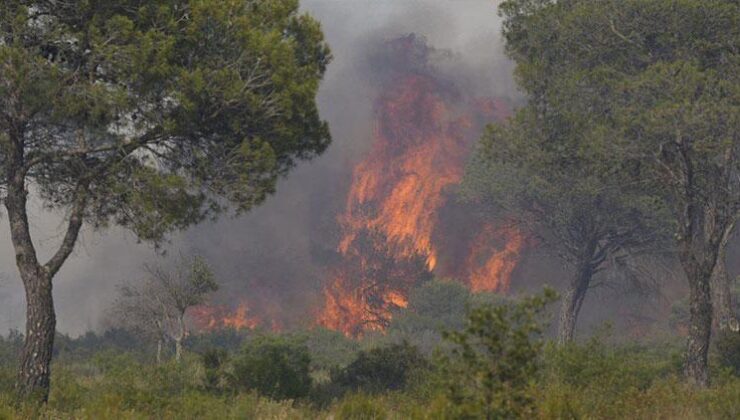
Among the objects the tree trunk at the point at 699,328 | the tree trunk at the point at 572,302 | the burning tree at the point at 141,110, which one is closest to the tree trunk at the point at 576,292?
the tree trunk at the point at 572,302

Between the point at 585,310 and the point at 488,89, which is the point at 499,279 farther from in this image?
the point at 488,89

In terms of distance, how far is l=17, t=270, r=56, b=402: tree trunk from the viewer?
49.1 feet

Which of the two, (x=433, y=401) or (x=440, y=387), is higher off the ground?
(x=440, y=387)

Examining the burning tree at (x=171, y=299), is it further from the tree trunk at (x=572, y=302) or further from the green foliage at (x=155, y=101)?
the tree trunk at (x=572, y=302)

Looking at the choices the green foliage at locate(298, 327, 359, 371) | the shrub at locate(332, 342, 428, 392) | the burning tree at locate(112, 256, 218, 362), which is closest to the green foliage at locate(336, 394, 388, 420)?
the shrub at locate(332, 342, 428, 392)

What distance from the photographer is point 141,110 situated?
16.0m

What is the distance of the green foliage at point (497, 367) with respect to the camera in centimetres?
799

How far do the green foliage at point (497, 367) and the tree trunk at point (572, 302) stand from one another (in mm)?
31748

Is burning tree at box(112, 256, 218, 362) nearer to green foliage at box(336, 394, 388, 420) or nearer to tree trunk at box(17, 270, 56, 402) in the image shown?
tree trunk at box(17, 270, 56, 402)

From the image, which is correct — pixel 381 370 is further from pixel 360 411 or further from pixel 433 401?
pixel 433 401

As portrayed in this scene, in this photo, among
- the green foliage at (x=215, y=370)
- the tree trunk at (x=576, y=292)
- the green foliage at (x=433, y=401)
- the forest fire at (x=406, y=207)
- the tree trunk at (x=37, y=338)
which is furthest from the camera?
the forest fire at (x=406, y=207)

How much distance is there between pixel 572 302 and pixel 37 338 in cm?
3022

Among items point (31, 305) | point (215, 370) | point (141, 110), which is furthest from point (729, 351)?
point (31, 305)

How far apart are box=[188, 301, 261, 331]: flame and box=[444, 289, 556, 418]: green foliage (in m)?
59.6
